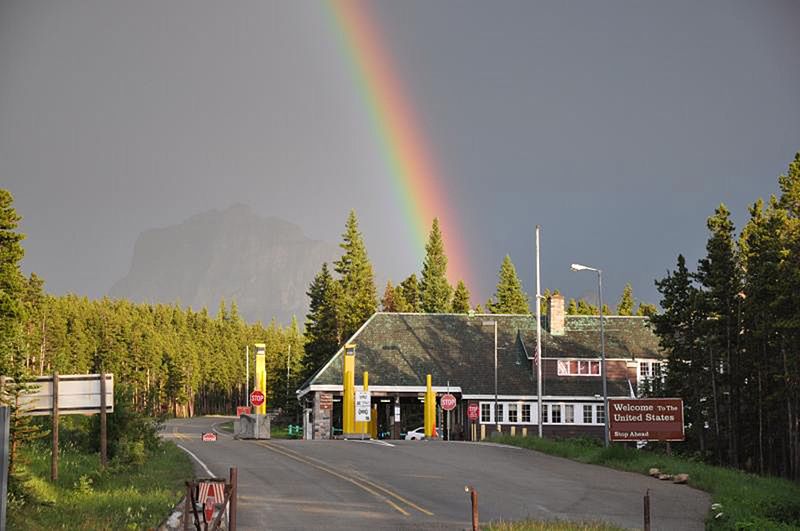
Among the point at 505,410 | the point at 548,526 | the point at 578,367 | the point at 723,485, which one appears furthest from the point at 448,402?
the point at 548,526

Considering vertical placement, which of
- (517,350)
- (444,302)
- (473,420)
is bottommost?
(473,420)

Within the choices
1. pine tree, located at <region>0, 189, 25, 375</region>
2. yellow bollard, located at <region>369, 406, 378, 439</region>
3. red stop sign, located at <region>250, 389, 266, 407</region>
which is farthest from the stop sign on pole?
yellow bollard, located at <region>369, 406, 378, 439</region>

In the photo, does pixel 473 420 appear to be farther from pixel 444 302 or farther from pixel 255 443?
pixel 444 302

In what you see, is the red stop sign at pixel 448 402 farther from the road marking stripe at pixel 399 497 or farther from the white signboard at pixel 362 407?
the road marking stripe at pixel 399 497

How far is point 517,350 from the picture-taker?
72.7 meters

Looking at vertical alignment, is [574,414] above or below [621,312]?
below

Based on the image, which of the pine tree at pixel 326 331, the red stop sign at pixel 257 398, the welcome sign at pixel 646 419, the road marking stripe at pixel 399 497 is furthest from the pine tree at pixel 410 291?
the road marking stripe at pixel 399 497

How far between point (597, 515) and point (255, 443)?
2485 cm

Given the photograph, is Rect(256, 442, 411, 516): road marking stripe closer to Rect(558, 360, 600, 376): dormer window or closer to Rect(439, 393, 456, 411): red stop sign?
Rect(439, 393, 456, 411): red stop sign

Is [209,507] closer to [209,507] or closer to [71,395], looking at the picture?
[209,507]

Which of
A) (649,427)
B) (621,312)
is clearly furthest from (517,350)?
(621,312)

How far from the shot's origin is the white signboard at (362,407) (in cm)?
5828

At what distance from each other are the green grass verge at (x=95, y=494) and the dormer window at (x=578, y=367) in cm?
4362

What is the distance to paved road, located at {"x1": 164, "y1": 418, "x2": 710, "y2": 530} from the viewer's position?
821 inches
